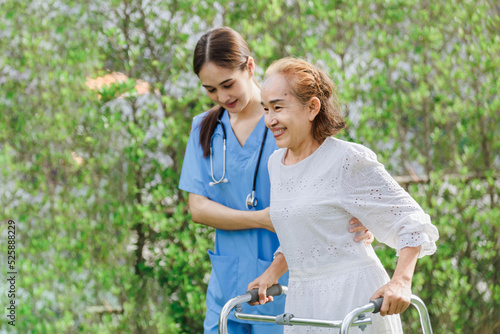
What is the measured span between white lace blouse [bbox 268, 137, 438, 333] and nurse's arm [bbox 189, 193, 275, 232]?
26 cm

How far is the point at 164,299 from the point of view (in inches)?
154

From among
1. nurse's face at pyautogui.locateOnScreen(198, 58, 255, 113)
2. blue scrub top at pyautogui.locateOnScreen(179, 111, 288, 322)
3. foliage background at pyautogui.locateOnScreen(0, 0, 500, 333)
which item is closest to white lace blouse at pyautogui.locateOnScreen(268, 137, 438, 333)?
blue scrub top at pyautogui.locateOnScreen(179, 111, 288, 322)

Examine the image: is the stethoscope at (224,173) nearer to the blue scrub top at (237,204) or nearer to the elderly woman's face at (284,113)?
the blue scrub top at (237,204)

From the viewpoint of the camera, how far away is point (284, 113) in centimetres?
210

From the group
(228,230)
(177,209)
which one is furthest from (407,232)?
(177,209)

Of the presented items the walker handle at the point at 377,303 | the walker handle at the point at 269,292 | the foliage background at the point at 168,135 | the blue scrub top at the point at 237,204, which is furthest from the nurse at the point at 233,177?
the foliage background at the point at 168,135

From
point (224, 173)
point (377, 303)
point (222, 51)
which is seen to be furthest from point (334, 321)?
point (222, 51)

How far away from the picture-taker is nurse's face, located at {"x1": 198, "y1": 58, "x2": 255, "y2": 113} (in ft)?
8.25

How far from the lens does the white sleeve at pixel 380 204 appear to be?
6.40 feet

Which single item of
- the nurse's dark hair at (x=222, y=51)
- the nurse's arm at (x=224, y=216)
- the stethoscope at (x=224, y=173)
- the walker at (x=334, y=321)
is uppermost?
the nurse's dark hair at (x=222, y=51)

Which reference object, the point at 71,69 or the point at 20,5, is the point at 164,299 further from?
the point at 20,5

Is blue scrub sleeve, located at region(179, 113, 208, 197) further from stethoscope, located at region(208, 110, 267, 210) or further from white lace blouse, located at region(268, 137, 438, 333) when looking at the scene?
white lace blouse, located at region(268, 137, 438, 333)

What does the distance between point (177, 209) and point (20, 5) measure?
138 centimetres

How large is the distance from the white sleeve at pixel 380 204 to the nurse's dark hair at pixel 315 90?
14 cm
